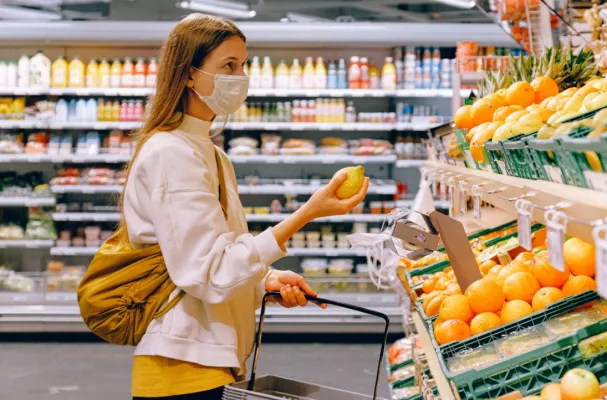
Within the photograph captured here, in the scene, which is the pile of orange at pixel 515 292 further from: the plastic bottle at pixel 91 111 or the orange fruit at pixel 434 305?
the plastic bottle at pixel 91 111

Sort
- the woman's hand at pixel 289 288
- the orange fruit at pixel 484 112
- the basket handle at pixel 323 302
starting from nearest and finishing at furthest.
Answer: the basket handle at pixel 323 302 → the woman's hand at pixel 289 288 → the orange fruit at pixel 484 112

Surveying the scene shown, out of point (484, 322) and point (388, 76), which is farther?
point (388, 76)

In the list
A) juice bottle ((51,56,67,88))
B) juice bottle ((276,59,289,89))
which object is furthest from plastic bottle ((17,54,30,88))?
juice bottle ((276,59,289,89))

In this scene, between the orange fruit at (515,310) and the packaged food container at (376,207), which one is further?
the packaged food container at (376,207)

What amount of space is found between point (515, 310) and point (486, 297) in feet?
0.41

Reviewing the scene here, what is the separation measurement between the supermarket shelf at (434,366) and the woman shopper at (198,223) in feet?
1.26

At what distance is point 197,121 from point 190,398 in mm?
683

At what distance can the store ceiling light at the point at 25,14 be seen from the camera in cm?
632

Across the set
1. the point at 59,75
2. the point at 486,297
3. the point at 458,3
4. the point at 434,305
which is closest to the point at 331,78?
the point at 458,3

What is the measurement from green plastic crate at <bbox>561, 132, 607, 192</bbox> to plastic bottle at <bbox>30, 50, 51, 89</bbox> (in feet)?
18.3

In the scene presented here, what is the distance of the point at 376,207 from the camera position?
633cm

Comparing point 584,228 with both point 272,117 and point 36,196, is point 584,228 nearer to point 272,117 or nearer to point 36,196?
point 272,117

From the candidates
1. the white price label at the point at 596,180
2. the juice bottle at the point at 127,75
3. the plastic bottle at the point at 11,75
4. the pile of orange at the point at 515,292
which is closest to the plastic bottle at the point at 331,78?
the juice bottle at the point at 127,75

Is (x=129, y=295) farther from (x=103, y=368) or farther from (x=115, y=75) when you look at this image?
(x=115, y=75)
